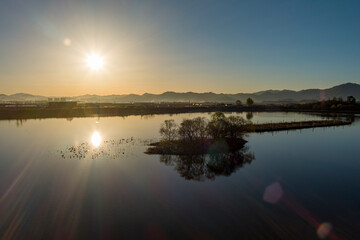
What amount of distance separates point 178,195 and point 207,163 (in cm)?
1015

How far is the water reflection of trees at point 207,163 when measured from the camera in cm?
2636

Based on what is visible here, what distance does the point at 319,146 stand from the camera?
41.4m

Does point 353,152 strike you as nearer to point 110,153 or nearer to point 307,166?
point 307,166

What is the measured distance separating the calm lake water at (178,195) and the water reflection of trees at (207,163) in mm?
116

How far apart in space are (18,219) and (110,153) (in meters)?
19.1

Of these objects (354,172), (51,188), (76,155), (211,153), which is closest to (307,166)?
(354,172)

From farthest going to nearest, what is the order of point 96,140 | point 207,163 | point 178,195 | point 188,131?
point 96,140 → point 188,131 → point 207,163 → point 178,195

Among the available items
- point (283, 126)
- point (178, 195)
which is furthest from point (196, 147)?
point (283, 126)

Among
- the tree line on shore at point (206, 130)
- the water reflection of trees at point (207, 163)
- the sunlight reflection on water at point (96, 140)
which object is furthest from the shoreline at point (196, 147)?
the sunlight reflection on water at point (96, 140)

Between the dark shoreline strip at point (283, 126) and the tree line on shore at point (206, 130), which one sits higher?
the tree line on shore at point (206, 130)

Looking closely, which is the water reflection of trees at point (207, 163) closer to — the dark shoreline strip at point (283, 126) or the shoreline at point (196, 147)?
the shoreline at point (196, 147)

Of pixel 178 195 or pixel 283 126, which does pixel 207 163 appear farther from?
pixel 283 126

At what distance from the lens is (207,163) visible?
→ 30.3 m

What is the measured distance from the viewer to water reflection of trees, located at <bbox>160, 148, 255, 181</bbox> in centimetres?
2636
